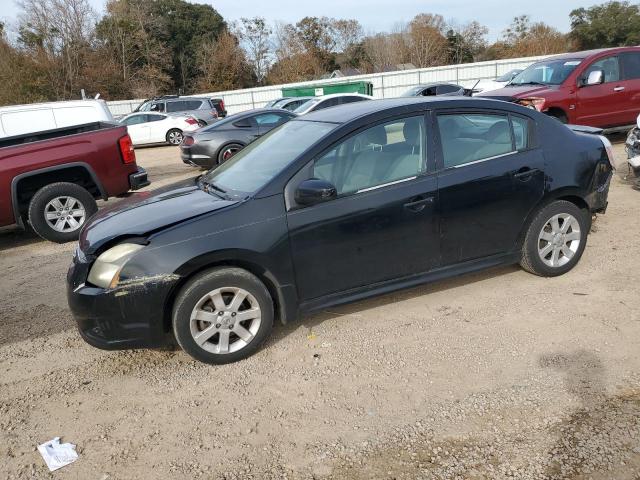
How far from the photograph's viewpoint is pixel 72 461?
274 cm

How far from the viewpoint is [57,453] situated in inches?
110

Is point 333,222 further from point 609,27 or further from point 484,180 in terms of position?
point 609,27

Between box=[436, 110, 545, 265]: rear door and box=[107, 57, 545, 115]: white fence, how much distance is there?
29.8 meters

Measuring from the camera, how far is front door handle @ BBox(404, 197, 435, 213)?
379 cm

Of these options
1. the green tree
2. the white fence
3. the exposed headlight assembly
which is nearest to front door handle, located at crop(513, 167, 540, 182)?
the exposed headlight assembly

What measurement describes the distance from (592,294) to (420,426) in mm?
2261

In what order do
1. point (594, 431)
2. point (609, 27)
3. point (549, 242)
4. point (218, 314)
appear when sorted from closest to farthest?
1. point (594, 431)
2. point (218, 314)
3. point (549, 242)
4. point (609, 27)

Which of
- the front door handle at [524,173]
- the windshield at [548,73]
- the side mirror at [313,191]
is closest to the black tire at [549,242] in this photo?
the front door handle at [524,173]

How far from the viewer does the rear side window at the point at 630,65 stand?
9814mm

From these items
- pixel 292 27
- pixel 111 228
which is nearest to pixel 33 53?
pixel 292 27

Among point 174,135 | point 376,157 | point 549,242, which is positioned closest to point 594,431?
point 549,242

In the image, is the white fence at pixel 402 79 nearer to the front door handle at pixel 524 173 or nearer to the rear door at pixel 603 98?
the rear door at pixel 603 98

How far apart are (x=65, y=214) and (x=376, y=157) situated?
15.8ft

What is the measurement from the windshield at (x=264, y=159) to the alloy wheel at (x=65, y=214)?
3270mm
